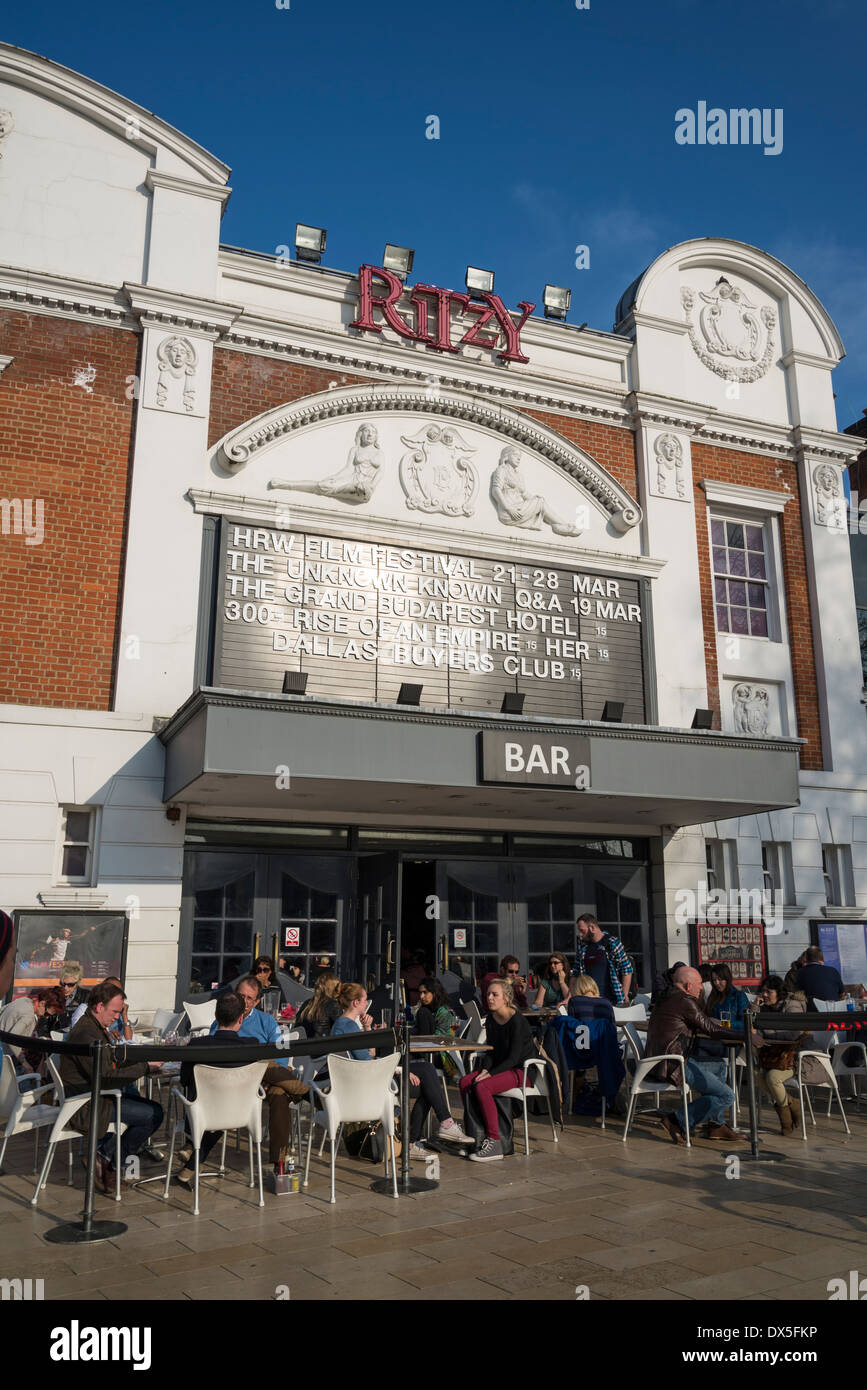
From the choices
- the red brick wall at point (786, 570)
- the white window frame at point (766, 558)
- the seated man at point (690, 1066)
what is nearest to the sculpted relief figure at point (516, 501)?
the red brick wall at point (786, 570)

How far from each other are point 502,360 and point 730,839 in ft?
26.9

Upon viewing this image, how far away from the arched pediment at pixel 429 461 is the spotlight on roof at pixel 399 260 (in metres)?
1.94

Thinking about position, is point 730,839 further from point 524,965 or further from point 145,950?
point 145,950

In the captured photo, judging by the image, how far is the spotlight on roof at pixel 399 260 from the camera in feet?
51.0

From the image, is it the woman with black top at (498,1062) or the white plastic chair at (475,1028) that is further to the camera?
the white plastic chair at (475,1028)

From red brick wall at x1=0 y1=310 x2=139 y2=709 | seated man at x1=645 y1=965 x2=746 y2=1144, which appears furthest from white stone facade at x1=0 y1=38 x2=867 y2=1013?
seated man at x1=645 y1=965 x2=746 y2=1144

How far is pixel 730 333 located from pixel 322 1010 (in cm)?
1433

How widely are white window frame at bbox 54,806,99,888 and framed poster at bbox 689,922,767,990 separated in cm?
853

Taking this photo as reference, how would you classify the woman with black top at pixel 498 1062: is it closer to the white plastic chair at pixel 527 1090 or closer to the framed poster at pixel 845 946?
the white plastic chair at pixel 527 1090

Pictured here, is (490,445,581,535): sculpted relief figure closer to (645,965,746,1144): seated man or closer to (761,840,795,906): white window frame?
(761,840,795,906): white window frame

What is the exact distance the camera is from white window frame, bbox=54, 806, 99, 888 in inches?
480

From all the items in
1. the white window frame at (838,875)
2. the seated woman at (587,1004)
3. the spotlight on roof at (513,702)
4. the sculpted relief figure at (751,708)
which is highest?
the sculpted relief figure at (751,708)

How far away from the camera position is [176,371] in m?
13.8

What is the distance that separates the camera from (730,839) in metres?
15.9
